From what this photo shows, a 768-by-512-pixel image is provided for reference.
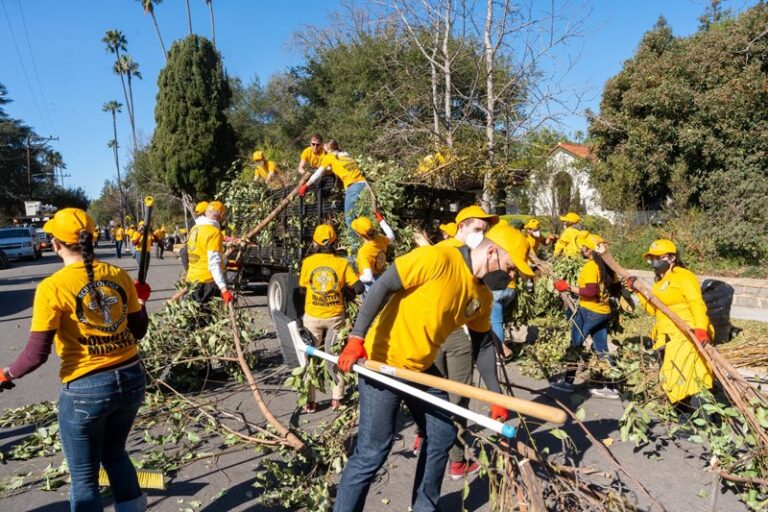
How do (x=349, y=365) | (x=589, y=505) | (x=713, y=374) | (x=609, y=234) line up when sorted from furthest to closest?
(x=609, y=234)
(x=713, y=374)
(x=589, y=505)
(x=349, y=365)

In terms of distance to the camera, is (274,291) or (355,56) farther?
(355,56)

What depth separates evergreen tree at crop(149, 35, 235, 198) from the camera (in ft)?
92.3

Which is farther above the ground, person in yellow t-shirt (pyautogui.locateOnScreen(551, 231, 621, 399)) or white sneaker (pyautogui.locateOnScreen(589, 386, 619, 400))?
person in yellow t-shirt (pyautogui.locateOnScreen(551, 231, 621, 399))

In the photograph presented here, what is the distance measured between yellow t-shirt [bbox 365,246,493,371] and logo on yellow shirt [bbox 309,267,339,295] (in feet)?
7.60

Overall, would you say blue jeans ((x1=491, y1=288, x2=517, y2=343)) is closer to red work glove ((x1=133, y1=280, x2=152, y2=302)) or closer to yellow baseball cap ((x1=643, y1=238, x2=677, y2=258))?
yellow baseball cap ((x1=643, y1=238, x2=677, y2=258))

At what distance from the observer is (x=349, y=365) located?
110 inches

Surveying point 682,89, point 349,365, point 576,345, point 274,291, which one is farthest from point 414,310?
point 682,89

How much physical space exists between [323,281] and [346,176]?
227 cm

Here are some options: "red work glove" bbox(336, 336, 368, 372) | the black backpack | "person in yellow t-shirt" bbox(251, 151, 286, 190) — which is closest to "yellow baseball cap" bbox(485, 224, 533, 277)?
"red work glove" bbox(336, 336, 368, 372)

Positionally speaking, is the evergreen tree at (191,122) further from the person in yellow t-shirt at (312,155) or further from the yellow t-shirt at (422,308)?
the yellow t-shirt at (422,308)

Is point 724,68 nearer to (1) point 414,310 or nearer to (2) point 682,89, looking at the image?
(2) point 682,89

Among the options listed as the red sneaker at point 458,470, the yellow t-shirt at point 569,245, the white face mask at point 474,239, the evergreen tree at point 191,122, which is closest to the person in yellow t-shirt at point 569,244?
the yellow t-shirt at point 569,245

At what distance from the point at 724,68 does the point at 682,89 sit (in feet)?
3.97

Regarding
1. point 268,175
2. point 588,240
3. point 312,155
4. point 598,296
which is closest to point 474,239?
point 598,296
